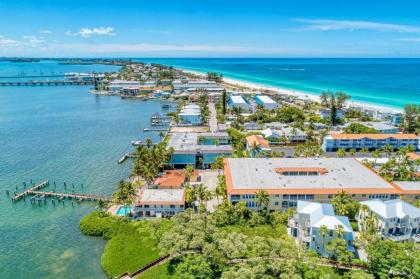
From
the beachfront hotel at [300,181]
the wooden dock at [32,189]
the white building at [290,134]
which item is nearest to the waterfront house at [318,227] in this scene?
the beachfront hotel at [300,181]

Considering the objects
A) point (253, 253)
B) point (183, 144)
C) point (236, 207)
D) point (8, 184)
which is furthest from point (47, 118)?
point (253, 253)

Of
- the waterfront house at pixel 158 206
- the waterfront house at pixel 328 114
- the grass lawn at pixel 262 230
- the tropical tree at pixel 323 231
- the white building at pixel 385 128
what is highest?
the waterfront house at pixel 328 114

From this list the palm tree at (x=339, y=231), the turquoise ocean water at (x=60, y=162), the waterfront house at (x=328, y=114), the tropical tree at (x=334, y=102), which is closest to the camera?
the palm tree at (x=339, y=231)

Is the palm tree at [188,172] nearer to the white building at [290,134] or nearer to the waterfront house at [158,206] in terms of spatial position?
the waterfront house at [158,206]

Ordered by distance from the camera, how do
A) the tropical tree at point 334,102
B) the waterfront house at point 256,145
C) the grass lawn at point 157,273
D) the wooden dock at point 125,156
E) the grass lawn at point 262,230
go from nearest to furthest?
the grass lawn at point 157,273, the grass lawn at point 262,230, the waterfront house at point 256,145, the wooden dock at point 125,156, the tropical tree at point 334,102

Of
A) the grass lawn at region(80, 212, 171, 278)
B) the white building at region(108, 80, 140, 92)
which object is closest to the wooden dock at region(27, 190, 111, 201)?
the grass lawn at region(80, 212, 171, 278)

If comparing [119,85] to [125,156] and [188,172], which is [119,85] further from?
[188,172]
